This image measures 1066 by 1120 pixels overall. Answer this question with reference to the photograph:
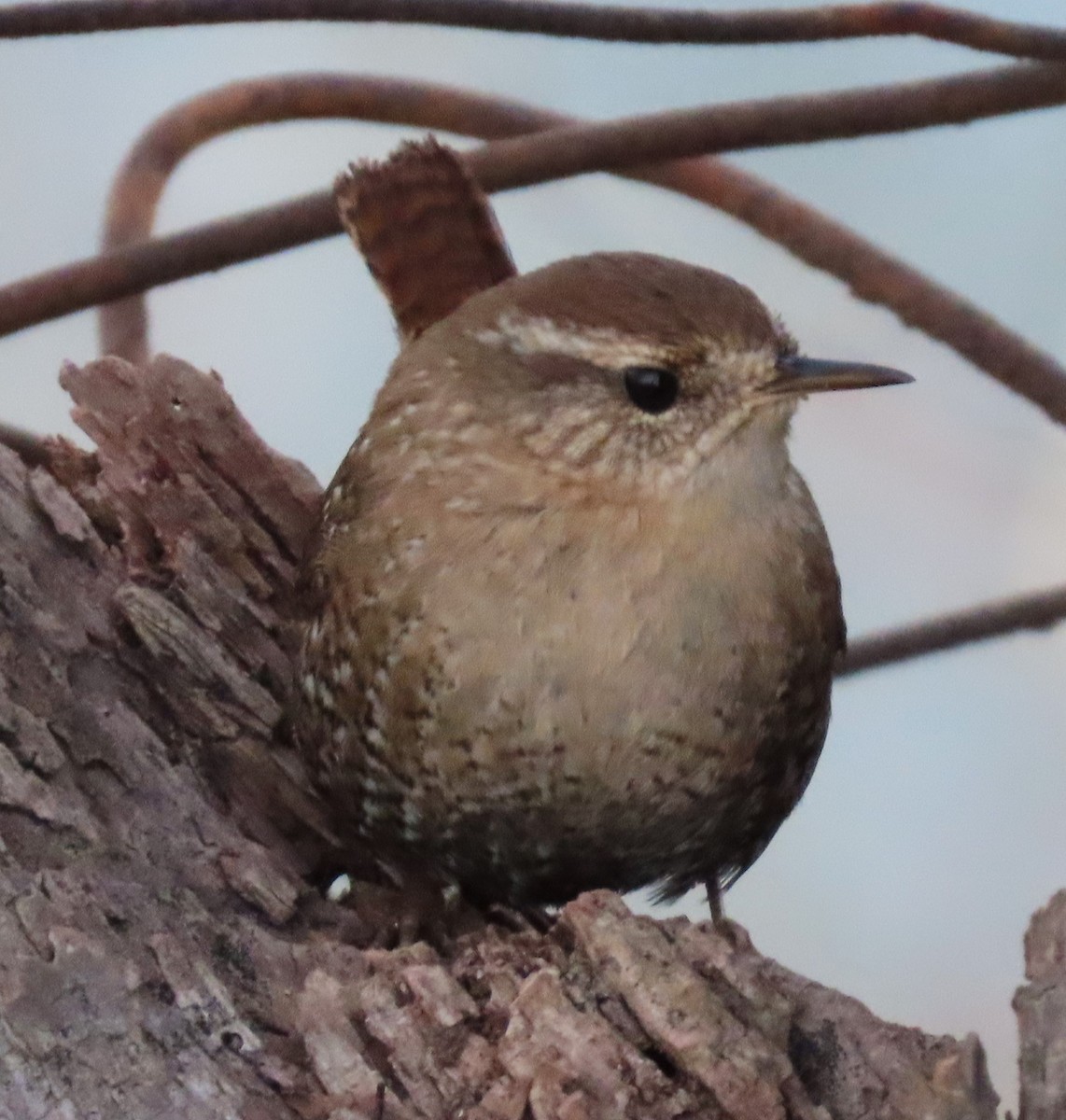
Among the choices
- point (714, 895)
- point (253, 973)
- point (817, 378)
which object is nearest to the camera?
point (253, 973)

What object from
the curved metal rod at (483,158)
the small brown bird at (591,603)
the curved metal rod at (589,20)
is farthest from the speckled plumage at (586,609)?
the curved metal rod at (483,158)

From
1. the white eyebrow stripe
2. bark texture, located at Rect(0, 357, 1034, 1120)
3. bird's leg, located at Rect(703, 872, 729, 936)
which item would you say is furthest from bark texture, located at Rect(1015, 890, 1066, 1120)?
the white eyebrow stripe

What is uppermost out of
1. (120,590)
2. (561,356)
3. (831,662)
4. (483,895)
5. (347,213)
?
(347,213)

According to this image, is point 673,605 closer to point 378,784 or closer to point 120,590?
point 378,784

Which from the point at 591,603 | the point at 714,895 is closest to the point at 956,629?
the point at 714,895

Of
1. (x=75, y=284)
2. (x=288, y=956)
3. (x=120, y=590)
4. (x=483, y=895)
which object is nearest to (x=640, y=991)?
(x=288, y=956)

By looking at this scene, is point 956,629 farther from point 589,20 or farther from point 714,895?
point 589,20

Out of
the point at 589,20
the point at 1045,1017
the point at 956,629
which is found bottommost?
the point at 1045,1017

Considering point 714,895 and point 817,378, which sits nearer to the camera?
point 817,378
